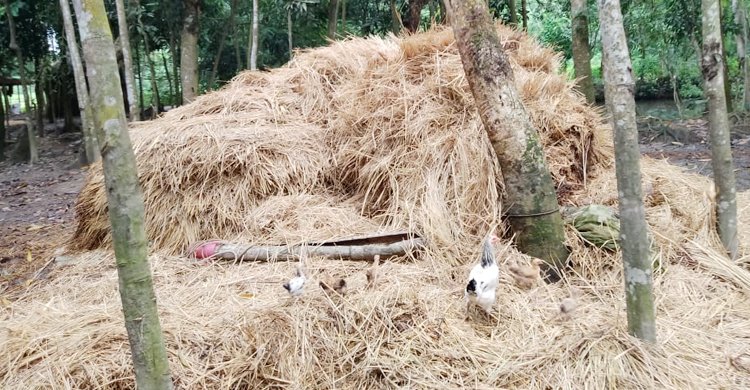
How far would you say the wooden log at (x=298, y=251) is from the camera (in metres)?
3.36

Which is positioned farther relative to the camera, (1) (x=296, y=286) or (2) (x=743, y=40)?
(2) (x=743, y=40)

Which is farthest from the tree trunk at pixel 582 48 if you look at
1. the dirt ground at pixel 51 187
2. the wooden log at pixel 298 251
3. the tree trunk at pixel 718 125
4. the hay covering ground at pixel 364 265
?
the wooden log at pixel 298 251

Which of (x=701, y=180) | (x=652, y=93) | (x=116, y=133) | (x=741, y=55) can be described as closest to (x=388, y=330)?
(x=116, y=133)

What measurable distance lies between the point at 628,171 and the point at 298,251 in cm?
201

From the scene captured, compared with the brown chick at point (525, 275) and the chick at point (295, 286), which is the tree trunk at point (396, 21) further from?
A: the chick at point (295, 286)

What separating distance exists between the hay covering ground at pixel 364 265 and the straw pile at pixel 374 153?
0.05ft

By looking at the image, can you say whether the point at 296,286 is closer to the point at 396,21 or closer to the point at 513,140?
the point at 513,140

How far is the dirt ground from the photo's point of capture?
454 cm

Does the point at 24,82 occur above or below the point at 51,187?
above

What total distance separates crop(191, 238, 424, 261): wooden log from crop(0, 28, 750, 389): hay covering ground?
0.27 ft

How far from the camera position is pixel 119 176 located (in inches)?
68.4

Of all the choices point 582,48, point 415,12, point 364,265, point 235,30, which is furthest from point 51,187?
point 582,48

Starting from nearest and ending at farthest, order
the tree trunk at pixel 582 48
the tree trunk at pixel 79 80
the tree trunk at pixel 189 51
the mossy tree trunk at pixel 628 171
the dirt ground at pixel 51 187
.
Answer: the mossy tree trunk at pixel 628 171, the dirt ground at pixel 51 187, the tree trunk at pixel 582 48, the tree trunk at pixel 79 80, the tree trunk at pixel 189 51

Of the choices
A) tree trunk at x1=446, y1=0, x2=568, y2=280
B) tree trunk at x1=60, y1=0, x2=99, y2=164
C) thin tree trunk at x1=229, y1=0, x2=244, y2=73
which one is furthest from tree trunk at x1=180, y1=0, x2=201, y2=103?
tree trunk at x1=446, y1=0, x2=568, y2=280
